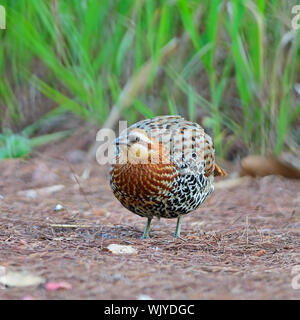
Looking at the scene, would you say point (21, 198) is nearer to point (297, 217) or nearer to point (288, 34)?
point (297, 217)

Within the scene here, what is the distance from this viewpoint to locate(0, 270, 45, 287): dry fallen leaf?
269 centimetres

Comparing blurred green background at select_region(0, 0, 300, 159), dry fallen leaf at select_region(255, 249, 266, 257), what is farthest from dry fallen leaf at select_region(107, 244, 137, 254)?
blurred green background at select_region(0, 0, 300, 159)

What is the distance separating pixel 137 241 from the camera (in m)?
3.81

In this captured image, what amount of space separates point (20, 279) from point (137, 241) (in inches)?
45.8

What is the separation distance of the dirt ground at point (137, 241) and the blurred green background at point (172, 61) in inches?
21.1

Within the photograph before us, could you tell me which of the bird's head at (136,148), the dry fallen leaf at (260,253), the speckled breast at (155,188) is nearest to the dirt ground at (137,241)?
the dry fallen leaf at (260,253)

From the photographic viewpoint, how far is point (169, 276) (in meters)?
2.91

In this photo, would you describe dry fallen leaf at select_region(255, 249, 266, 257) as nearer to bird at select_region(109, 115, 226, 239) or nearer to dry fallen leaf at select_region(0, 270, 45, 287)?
bird at select_region(109, 115, 226, 239)

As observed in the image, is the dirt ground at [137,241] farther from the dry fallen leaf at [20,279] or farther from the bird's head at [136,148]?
the bird's head at [136,148]

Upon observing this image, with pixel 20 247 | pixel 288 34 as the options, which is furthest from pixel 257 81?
pixel 20 247

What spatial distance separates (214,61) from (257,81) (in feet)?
1.90

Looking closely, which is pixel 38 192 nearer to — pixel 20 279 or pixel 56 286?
pixel 20 279

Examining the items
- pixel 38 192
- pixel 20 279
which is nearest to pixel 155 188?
pixel 20 279

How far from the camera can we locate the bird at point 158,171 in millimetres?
3791
